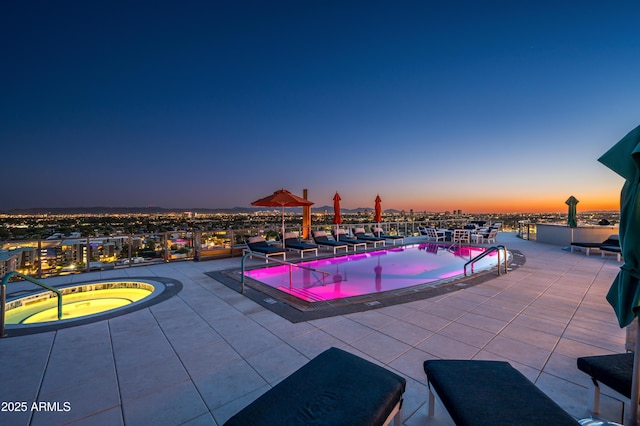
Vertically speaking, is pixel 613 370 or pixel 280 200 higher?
pixel 280 200

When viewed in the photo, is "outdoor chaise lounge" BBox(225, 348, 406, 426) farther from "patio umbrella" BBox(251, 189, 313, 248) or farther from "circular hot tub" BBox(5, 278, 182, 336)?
"patio umbrella" BBox(251, 189, 313, 248)

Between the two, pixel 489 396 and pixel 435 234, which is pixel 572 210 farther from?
pixel 489 396

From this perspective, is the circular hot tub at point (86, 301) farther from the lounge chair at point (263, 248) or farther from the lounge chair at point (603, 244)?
the lounge chair at point (603, 244)

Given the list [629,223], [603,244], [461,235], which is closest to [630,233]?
[629,223]

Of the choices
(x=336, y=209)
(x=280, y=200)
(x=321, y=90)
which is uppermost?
(x=321, y=90)

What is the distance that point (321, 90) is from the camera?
484 inches

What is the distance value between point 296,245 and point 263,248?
1290 mm

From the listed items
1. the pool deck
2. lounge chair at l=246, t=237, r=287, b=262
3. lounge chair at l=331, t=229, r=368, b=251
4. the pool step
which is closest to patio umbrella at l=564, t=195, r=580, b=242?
the pool deck

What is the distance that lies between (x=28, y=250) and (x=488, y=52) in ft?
51.1

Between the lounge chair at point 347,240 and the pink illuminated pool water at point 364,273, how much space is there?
561mm

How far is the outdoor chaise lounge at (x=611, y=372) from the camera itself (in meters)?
1.65

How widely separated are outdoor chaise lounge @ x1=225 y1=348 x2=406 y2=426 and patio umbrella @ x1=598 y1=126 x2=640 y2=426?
1344 mm

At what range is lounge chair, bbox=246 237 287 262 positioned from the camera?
8.26m

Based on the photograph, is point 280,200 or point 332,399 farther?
point 280,200
